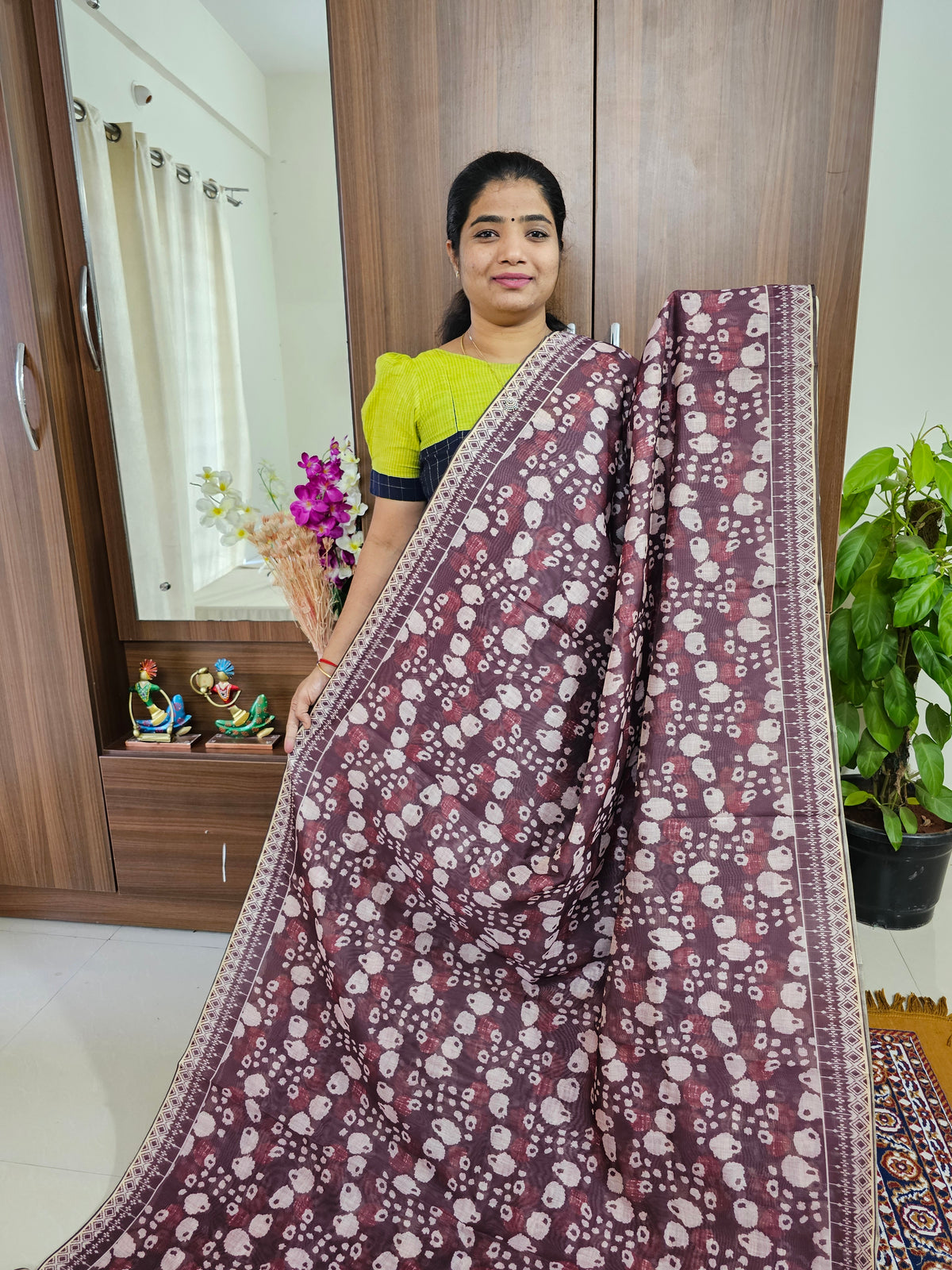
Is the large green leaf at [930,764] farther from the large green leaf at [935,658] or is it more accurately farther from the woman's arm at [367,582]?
the woman's arm at [367,582]

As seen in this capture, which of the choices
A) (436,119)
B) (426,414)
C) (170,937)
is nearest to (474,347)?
(426,414)

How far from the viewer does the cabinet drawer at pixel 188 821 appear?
2023 millimetres

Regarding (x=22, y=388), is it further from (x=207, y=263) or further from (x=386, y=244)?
(x=386, y=244)

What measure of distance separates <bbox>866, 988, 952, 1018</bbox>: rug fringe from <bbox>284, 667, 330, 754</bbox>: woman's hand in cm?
124

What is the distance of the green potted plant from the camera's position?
174 centimetres

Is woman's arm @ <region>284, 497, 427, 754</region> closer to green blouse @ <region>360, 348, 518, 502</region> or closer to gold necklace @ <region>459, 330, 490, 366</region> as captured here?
green blouse @ <region>360, 348, 518, 502</region>

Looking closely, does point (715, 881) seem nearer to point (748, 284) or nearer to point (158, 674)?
point (748, 284)

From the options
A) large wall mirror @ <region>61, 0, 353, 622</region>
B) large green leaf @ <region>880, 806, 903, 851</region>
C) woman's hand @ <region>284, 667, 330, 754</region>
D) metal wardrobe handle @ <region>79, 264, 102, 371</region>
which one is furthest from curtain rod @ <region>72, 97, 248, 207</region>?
large green leaf @ <region>880, 806, 903, 851</region>

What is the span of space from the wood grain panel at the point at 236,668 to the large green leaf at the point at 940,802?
146 cm

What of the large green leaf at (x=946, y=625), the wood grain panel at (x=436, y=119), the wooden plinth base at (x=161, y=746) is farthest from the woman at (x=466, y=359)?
the large green leaf at (x=946, y=625)

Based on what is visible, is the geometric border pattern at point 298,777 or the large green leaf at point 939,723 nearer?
the geometric border pattern at point 298,777

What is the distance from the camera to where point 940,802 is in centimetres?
193

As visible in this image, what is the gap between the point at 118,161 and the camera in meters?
1.90

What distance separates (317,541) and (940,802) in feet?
4.94
